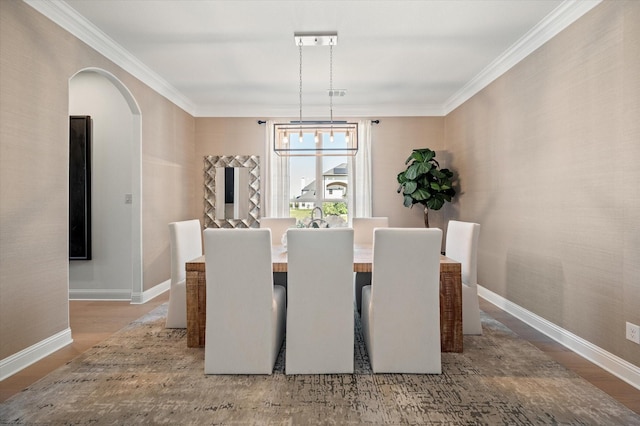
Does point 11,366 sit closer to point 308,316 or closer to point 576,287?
point 308,316

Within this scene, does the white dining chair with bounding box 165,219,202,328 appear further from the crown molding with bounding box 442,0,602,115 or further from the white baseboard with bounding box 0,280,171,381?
the crown molding with bounding box 442,0,602,115

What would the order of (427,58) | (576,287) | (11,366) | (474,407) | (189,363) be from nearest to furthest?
(474,407)
(11,366)
(189,363)
(576,287)
(427,58)

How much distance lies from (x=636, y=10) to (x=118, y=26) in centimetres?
391

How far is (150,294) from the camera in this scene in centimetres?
446

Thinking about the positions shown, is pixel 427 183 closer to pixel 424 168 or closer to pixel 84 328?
pixel 424 168

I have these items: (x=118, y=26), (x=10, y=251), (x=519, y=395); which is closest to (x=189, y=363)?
(x=10, y=251)

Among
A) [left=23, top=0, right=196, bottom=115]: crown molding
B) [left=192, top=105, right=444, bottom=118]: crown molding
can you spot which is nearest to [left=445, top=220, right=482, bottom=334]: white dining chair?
[left=192, top=105, right=444, bottom=118]: crown molding

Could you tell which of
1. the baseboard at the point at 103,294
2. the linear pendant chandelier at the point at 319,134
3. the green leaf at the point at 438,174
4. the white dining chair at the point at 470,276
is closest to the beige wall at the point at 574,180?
the white dining chair at the point at 470,276

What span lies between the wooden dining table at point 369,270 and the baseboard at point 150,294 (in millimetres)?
1758

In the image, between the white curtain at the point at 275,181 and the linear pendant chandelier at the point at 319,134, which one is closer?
the linear pendant chandelier at the point at 319,134

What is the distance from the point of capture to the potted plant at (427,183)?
5234 mm

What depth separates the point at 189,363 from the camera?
262cm

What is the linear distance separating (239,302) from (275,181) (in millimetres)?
3789

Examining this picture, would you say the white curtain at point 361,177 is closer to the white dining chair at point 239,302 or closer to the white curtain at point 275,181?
the white curtain at point 275,181
